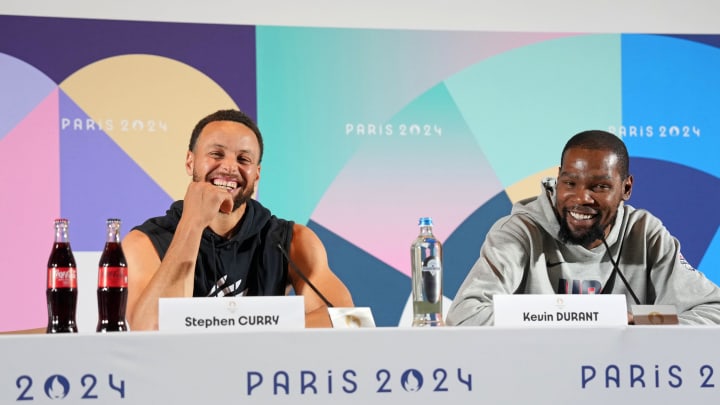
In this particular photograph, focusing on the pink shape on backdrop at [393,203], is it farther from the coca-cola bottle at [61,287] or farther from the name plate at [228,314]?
the name plate at [228,314]

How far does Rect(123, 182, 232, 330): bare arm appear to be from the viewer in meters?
2.56

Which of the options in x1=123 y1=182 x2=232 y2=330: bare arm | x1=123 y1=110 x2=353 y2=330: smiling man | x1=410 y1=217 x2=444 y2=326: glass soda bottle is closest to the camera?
x1=410 y1=217 x2=444 y2=326: glass soda bottle

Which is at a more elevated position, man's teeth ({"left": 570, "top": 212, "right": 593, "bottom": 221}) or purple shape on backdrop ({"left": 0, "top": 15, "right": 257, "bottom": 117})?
purple shape on backdrop ({"left": 0, "top": 15, "right": 257, "bottom": 117})

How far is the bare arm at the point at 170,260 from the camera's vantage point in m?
2.56

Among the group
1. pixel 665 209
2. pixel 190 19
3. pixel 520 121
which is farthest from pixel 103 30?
pixel 665 209

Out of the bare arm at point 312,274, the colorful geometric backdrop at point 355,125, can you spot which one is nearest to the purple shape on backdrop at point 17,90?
the colorful geometric backdrop at point 355,125

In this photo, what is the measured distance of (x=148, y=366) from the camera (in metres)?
1.71

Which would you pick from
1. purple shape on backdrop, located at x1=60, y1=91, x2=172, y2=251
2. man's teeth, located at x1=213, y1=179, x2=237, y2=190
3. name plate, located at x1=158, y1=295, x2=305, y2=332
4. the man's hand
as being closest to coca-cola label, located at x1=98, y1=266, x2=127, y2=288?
name plate, located at x1=158, y1=295, x2=305, y2=332

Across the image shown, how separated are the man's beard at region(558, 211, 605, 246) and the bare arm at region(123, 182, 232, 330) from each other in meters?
1.03

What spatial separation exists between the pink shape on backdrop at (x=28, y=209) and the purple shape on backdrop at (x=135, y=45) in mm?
190

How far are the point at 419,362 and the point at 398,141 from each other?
248 centimetres

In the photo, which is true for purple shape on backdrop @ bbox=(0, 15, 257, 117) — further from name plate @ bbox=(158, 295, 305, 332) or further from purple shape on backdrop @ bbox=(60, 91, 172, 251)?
name plate @ bbox=(158, 295, 305, 332)

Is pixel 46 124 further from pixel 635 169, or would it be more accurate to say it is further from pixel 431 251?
pixel 635 169

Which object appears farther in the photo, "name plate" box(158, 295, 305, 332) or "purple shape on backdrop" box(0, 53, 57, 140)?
"purple shape on backdrop" box(0, 53, 57, 140)
